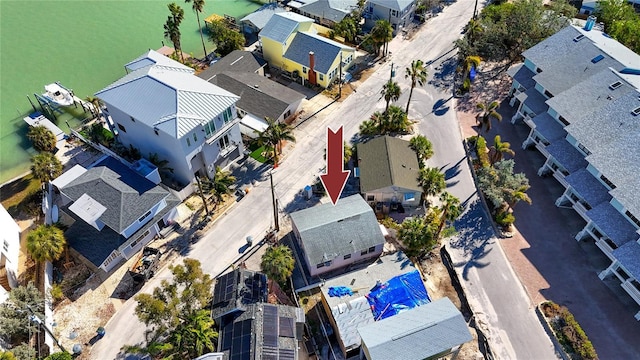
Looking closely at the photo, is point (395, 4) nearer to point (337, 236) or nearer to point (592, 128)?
point (592, 128)

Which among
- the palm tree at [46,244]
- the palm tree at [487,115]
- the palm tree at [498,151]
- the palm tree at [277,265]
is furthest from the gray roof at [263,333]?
the palm tree at [487,115]

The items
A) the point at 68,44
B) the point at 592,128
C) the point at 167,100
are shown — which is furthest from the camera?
the point at 68,44

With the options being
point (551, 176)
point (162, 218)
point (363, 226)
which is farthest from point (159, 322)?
point (551, 176)

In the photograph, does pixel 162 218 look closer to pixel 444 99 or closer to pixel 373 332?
pixel 373 332

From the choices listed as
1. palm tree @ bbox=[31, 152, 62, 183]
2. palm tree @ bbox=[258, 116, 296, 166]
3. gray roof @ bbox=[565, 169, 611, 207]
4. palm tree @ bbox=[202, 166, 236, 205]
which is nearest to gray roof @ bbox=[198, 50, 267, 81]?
palm tree @ bbox=[258, 116, 296, 166]

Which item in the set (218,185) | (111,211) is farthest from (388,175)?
(111,211)

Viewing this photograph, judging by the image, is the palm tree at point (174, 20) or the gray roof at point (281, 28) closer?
the palm tree at point (174, 20)

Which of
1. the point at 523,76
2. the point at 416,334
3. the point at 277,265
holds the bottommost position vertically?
the point at 416,334

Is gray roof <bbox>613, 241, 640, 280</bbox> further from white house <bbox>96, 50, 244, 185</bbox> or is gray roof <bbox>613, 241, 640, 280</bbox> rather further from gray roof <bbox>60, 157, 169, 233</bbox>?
gray roof <bbox>60, 157, 169, 233</bbox>

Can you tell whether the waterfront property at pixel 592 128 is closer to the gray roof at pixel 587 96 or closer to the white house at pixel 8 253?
the gray roof at pixel 587 96
